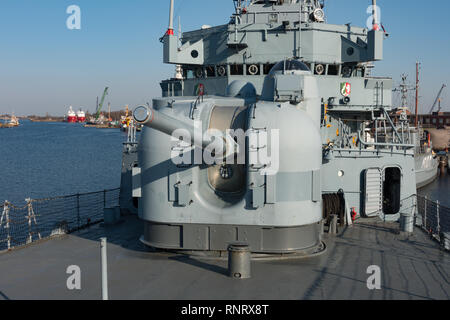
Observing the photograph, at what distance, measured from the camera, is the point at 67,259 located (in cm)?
783

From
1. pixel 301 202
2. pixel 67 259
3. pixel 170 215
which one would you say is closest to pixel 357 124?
pixel 301 202

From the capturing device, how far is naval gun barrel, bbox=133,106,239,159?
5242mm

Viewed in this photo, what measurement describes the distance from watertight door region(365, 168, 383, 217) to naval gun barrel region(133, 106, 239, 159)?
509cm

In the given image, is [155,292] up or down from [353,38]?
down

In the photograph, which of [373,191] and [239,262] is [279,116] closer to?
[239,262]

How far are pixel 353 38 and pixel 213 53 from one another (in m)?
4.34

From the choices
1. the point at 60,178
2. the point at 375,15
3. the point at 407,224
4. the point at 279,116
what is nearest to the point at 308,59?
the point at 375,15

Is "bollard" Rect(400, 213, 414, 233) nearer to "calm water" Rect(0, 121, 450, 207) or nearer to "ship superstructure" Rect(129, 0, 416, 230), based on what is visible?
"ship superstructure" Rect(129, 0, 416, 230)

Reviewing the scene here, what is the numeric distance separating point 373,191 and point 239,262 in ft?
18.8

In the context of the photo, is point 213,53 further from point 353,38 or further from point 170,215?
point 170,215

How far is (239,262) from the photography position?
260 inches

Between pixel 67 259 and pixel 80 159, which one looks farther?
pixel 80 159
